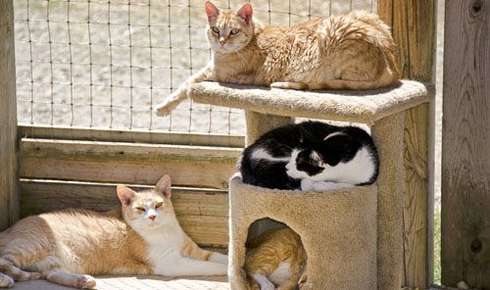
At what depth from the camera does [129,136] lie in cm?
505

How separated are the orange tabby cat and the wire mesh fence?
1589mm

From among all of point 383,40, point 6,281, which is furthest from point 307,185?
point 6,281

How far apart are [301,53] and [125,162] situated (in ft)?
4.52

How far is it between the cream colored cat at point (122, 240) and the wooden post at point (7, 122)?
260mm

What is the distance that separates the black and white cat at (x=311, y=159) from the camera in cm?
404

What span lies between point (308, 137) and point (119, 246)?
1.23m

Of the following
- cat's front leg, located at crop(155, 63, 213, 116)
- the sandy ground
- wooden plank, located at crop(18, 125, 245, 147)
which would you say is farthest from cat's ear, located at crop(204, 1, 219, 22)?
the sandy ground

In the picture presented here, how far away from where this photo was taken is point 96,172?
16.7ft

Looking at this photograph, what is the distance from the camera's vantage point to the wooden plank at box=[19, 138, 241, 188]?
494 cm

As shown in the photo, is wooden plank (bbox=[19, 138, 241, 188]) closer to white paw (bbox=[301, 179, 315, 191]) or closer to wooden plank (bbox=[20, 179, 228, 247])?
wooden plank (bbox=[20, 179, 228, 247])

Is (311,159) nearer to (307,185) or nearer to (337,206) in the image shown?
(307,185)

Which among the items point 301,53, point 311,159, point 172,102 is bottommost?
point 311,159

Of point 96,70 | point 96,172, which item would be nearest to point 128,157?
point 96,172

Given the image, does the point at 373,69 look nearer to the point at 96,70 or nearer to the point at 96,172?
the point at 96,172
